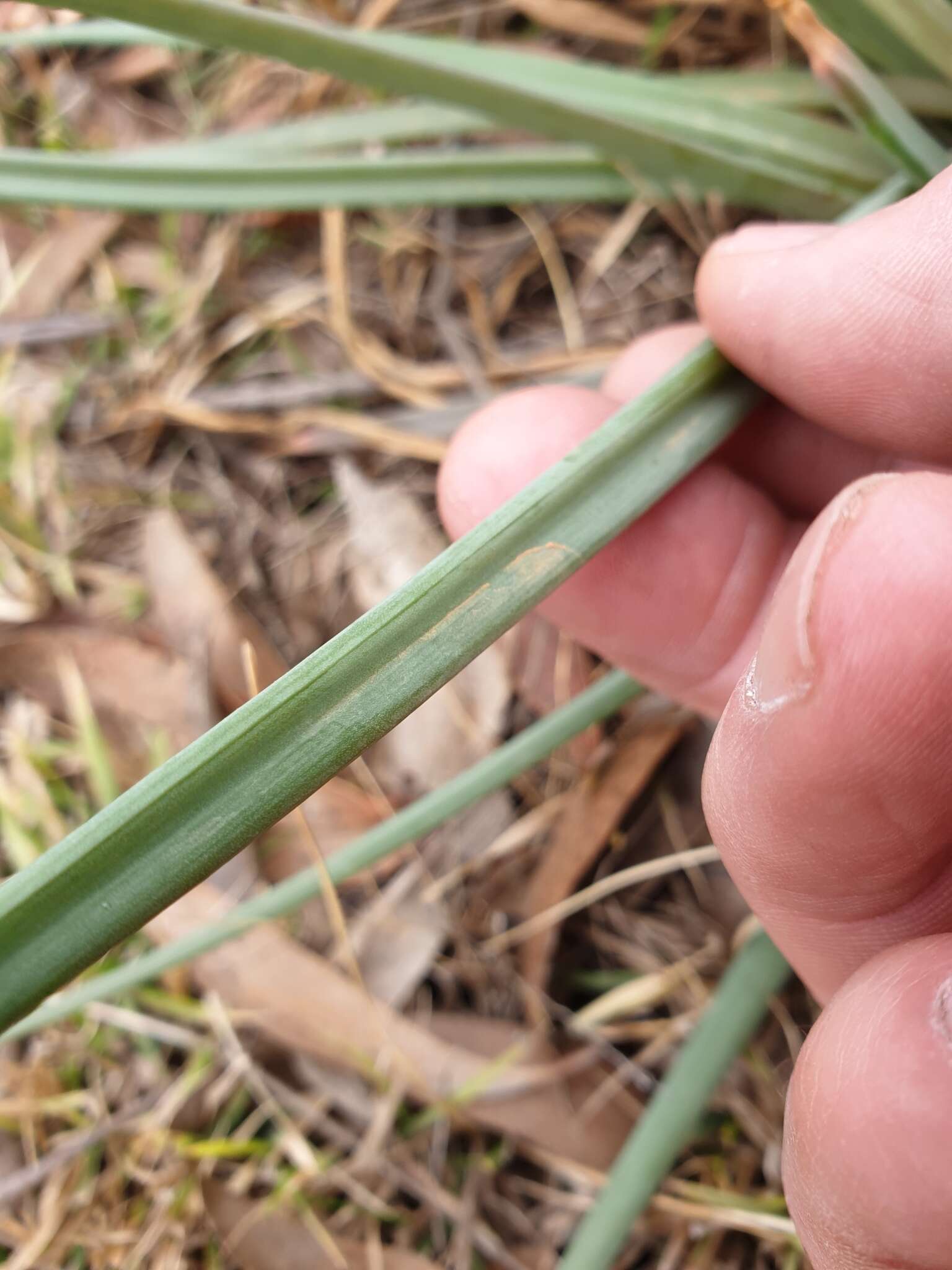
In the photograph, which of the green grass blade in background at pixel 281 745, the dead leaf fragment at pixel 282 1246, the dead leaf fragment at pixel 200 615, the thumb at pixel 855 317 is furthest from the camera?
the dead leaf fragment at pixel 200 615

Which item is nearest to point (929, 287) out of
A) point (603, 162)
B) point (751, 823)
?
point (751, 823)

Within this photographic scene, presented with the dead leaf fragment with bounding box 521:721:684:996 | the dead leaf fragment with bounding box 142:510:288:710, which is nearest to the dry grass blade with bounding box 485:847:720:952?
the dead leaf fragment with bounding box 521:721:684:996

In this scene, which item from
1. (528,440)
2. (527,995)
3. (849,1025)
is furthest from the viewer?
(527,995)

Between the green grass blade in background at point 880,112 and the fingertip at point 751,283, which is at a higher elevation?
the green grass blade in background at point 880,112

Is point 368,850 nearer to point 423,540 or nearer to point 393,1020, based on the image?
point 393,1020

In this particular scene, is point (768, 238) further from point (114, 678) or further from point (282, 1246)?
point (282, 1246)

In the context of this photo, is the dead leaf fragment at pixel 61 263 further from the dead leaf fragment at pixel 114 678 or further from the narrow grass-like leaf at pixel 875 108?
the narrow grass-like leaf at pixel 875 108

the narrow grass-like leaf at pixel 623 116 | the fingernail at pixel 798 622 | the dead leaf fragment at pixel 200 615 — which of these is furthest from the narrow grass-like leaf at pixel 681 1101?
the narrow grass-like leaf at pixel 623 116
